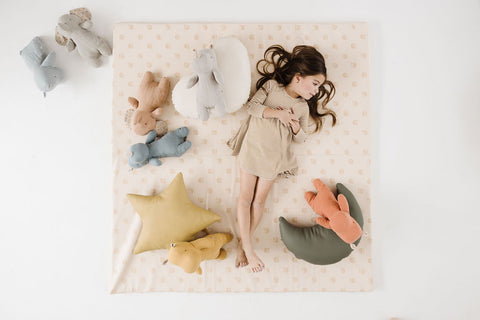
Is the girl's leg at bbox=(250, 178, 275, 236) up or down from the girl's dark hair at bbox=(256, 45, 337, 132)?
down

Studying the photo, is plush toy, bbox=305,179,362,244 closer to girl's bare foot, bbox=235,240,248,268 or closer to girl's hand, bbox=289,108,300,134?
girl's hand, bbox=289,108,300,134

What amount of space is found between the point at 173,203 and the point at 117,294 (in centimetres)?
67

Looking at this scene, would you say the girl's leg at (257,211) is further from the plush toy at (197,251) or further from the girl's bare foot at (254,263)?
the plush toy at (197,251)

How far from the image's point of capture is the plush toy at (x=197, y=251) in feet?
4.48

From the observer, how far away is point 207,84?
4.56 feet

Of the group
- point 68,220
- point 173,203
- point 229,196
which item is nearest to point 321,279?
point 229,196

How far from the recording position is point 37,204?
1686mm

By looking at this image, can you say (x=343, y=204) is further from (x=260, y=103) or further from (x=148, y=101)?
(x=148, y=101)

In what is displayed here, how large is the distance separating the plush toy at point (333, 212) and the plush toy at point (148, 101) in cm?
92

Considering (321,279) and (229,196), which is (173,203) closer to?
(229,196)

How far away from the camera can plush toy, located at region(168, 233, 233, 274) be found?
1.37 metres

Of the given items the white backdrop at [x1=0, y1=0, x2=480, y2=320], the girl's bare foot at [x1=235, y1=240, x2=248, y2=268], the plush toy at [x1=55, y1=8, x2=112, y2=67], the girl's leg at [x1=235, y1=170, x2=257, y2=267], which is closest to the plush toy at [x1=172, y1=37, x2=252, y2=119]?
the white backdrop at [x1=0, y1=0, x2=480, y2=320]

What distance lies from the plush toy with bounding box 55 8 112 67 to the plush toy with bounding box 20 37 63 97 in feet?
0.35

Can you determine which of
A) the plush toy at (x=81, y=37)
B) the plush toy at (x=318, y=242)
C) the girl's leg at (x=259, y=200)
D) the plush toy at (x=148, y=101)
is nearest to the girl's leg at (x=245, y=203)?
the girl's leg at (x=259, y=200)
